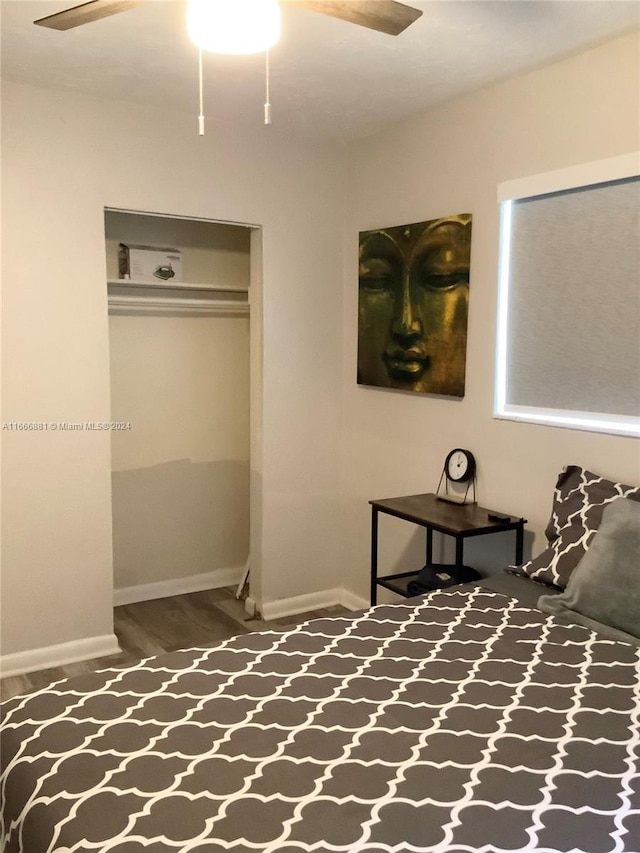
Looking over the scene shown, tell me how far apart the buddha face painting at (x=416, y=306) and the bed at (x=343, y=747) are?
1456mm

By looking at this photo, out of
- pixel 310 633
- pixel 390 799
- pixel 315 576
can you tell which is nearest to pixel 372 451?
pixel 315 576

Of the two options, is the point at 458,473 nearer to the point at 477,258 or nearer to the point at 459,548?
the point at 459,548

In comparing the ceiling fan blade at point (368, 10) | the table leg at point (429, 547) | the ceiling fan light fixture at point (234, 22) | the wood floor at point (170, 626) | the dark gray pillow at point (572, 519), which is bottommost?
the wood floor at point (170, 626)

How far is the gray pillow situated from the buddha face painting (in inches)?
45.4

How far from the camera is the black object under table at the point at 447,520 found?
291cm

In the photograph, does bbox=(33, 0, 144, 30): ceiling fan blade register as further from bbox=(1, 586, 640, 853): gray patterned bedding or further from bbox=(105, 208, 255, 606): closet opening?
bbox=(105, 208, 255, 606): closet opening

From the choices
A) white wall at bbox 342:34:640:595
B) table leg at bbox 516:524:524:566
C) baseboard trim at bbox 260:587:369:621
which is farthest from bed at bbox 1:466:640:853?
baseboard trim at bbox 260:587:369:621

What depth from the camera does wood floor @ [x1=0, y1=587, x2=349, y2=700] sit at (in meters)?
3.34

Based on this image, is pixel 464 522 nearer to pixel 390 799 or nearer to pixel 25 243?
pixel 390 799

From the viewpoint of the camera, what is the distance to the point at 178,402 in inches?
167

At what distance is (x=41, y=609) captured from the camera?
3.37m

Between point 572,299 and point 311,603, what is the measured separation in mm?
2226

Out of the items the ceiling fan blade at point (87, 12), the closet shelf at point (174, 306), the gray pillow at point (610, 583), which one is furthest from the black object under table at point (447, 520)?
the ceiling fan blade at point (87, 12)

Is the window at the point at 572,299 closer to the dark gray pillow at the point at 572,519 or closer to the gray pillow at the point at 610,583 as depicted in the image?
the dark gray pillow at the point at 572,519
